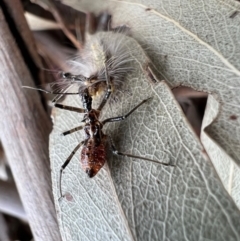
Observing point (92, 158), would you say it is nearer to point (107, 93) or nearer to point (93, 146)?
point (93, 146)

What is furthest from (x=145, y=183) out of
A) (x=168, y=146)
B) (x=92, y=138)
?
(x=92, y=138)

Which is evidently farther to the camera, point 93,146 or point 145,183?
point 93,146

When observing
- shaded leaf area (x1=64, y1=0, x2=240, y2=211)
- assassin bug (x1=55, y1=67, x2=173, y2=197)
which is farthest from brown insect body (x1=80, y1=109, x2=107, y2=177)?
shaded leaf area (x1=64, y1=0, x2=240, y2=211)

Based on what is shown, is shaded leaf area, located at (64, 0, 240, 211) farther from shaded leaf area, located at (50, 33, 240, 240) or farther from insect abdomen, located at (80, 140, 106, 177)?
insect abdomen, located at (80, 140, 106, 177)

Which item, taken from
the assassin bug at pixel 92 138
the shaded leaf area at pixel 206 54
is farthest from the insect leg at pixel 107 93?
the shaded leaf area at pixel 206 54

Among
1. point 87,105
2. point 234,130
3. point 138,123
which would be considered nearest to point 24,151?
point 87,105

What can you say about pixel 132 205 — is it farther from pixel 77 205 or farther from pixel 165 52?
pixel 165 52
